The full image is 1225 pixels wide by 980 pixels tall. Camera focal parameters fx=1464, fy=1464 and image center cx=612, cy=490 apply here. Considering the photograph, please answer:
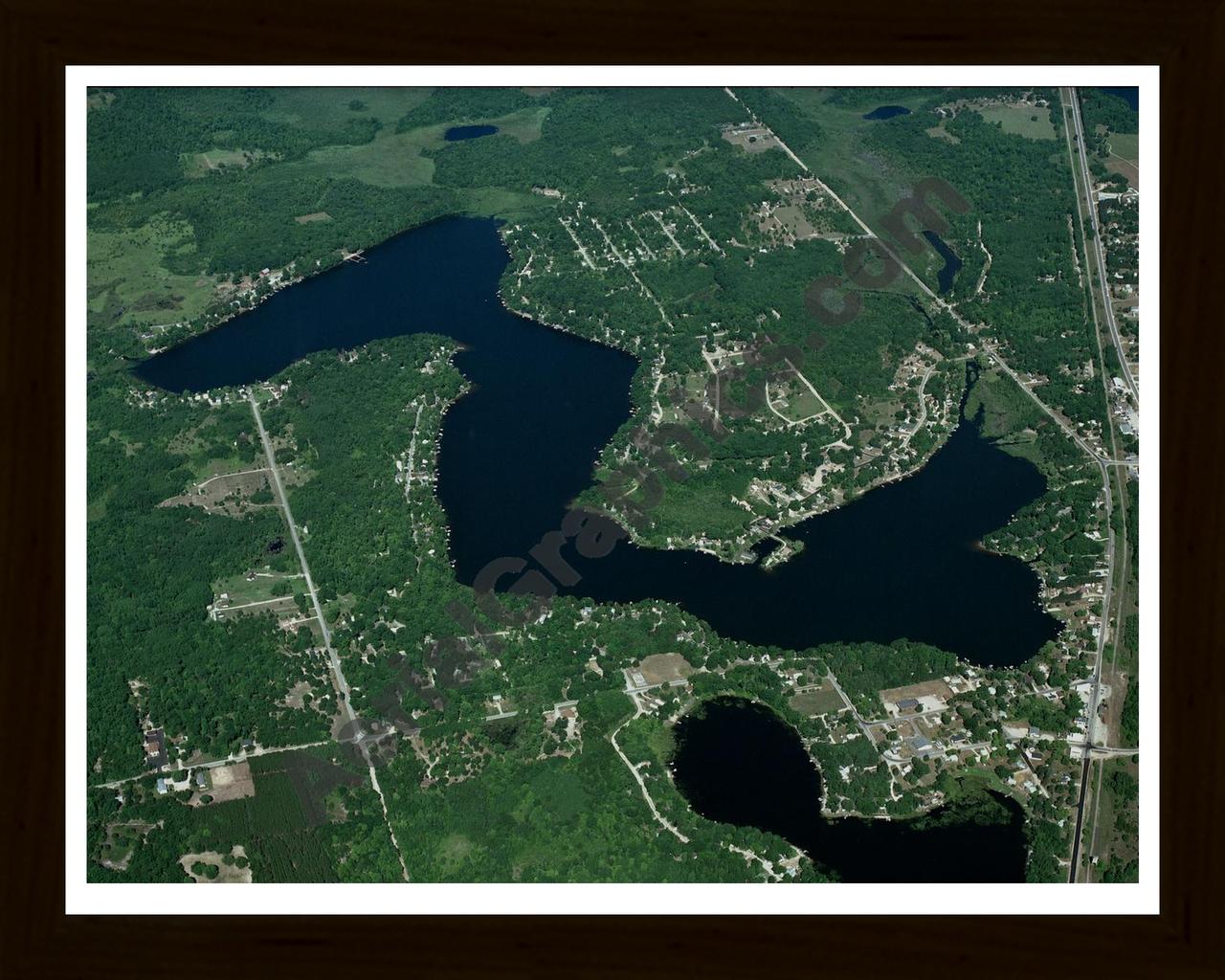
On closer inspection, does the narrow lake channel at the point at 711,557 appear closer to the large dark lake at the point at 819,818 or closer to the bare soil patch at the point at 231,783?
the large dark lake at the point at 819,818

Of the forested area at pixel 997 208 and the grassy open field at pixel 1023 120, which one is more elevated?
the grassy open field at pixel 1023 120

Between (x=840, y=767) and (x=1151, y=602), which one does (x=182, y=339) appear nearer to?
(x=840, y=767)

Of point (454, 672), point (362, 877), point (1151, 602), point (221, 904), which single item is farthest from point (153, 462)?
point (1151, 602)

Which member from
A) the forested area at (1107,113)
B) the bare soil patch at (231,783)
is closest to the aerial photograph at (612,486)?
the bare soil patch at (231,783)

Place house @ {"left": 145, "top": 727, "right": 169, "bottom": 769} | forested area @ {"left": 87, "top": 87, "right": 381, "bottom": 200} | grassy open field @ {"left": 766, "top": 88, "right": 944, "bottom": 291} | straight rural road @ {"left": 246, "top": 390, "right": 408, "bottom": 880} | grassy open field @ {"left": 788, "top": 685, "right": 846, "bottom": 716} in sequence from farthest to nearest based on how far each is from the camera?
forested area @ {"left": 87, "top": 87, "right": 381, "bottom": 200}
grassy open field @ {"left": 766, "top": 88, "right": 944, "bottom": 291}
grassy open field @ {"left": 788, "top": 685, "right": 846, "bottom": 716}
house @ {"left": 145, "top": 727, "right": 169, "bottom": 769}
straight rural road @ {"left": 246, "top": 390, "right": 408, "bottom": 880}

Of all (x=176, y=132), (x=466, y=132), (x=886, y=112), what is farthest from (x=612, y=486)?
(x=886, y=112)

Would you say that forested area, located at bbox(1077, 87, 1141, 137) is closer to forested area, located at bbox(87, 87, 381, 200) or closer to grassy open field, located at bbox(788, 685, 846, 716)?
forested area, located at bbox(87, 87, 381, 200)

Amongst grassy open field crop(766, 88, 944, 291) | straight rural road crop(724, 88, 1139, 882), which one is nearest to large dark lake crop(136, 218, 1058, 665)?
straight rural road crop(724, 88, 1139, 882)
